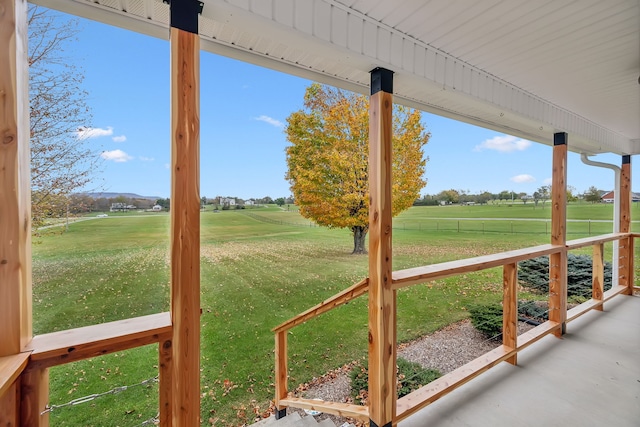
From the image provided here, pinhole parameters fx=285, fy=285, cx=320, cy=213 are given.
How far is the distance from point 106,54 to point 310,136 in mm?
2400

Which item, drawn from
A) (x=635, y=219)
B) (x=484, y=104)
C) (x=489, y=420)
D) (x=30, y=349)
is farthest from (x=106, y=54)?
(x=635, y=219)

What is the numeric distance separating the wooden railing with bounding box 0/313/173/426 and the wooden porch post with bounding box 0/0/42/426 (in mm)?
12

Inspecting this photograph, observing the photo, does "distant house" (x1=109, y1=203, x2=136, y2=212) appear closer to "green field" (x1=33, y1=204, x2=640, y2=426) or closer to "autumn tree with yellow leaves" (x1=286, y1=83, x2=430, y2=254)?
"green field" (x1=33, y1=204, x2=640, y2=426)

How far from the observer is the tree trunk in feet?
13.2

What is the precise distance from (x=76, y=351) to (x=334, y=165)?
3293mm

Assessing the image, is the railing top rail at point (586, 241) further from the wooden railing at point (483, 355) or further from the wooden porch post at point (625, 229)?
the wooden porch post at point (625, 229)

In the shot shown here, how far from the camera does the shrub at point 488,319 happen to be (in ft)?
11.1

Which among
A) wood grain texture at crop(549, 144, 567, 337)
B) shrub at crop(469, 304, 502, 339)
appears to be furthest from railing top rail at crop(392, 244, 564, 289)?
shrub at crop(469, 304, 502, 339)

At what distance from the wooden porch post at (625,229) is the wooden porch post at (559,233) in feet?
6.13

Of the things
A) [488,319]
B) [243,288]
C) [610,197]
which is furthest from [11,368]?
[610,197]

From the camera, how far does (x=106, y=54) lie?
191cm

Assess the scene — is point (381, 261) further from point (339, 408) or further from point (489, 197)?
point (489, 197)

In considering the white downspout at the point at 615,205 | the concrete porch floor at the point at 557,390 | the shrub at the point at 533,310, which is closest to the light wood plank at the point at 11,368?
the concrete porch floor at the point at 557,390

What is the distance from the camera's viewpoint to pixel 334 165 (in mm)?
3855
